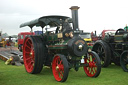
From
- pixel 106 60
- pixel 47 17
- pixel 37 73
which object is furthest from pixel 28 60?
pixel 106 60

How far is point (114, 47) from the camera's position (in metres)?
7.09

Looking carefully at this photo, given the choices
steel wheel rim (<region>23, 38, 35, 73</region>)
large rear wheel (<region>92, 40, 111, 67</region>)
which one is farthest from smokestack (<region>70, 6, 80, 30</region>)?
large rear wheel (<region>92, 40, 111, 67</region>)

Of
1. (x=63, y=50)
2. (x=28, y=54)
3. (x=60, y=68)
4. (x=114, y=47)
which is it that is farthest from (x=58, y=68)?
(x=114, y=47)

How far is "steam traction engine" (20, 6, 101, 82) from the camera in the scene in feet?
15.9

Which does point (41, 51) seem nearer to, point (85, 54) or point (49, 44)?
point (49, 44)

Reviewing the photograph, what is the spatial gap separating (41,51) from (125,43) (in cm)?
301

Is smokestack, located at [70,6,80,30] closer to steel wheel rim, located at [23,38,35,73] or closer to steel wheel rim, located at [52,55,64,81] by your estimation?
steel wheel rim, located at [52,55,64,81]

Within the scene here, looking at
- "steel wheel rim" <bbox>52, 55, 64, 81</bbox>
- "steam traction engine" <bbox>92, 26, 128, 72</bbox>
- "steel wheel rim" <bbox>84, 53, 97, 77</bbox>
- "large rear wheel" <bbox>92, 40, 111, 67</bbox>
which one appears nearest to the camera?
"steel wheel rim" <bbox>52, 55, 64, 81</bbox>

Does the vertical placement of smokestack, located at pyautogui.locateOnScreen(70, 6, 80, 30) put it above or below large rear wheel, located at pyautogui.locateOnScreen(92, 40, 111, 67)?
above

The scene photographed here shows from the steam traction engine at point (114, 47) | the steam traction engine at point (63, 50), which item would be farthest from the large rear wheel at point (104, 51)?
the steam traction engine at point (63, 50)

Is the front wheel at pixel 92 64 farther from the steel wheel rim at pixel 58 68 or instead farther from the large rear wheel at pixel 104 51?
the large rear wheel at pixel 104 51

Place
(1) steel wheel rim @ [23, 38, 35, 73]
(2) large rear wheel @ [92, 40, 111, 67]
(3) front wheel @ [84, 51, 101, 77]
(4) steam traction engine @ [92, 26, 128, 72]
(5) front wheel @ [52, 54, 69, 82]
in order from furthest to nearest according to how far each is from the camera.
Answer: (2) large rear wheel @ [92, 40, 111, 67] → (4) steam traction engine @ [92, 26, 128, 72] → (1) steel wheel rim @ [23, 38, 35, 73] → (3) front wheel @ [84, 51, 101, 77] → (5) front wheel @ [52, 54, 69, 82]

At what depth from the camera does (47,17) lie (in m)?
5.79

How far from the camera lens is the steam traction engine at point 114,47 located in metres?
6.38
